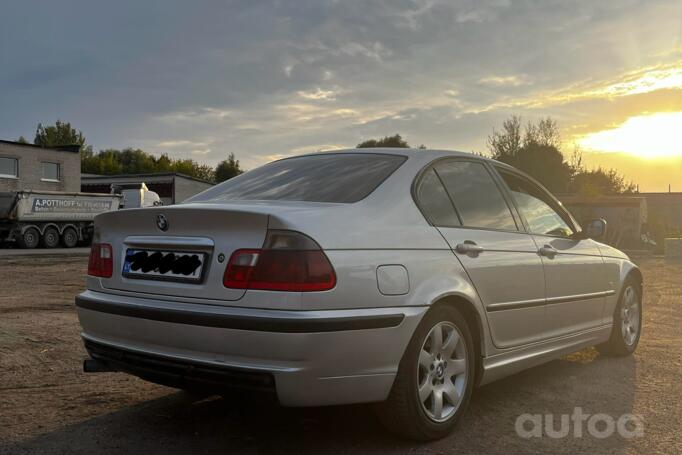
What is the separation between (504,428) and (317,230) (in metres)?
1.63

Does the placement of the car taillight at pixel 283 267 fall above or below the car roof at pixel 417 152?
below

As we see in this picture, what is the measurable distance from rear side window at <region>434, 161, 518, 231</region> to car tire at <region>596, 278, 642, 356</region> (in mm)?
1833

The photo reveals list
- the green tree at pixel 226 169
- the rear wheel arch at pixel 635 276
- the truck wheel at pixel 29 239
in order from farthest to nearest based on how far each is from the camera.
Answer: the green tree at pixel 226 169 < the truck wheel at pixel 29 239 < the rear wheel arch at pixel 635 276

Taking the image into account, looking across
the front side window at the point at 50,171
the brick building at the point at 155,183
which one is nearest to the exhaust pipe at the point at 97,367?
the front side window at the point at 50,171

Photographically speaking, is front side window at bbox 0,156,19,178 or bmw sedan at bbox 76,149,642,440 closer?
bmw sedan at bbox 76,149,642,440

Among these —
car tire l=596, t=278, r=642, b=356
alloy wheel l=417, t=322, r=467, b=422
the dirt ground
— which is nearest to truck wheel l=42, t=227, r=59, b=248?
the dirt ground

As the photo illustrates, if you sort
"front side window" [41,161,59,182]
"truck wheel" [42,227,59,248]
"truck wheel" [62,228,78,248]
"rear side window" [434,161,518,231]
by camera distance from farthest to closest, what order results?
1. "front side window" [41,161,59,182]
2. "truck wheel" [62,228,78,248]
3. "truck wheel" [42,227,59,248]
4. "rear side window" [434,161,518,231]

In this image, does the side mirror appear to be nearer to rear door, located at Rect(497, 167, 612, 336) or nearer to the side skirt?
rear door, located at Rect(497, 167, 612, 336)

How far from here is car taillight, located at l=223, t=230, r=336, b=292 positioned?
288 centimetres

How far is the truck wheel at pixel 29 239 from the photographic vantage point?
26.9 meters

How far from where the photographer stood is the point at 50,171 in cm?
3669

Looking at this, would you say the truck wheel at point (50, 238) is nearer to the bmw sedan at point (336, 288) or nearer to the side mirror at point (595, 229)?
the bmw sedan at point (336, 288)

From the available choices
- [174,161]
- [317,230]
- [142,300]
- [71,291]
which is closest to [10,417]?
[142,300]

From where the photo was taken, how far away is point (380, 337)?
120 inches
